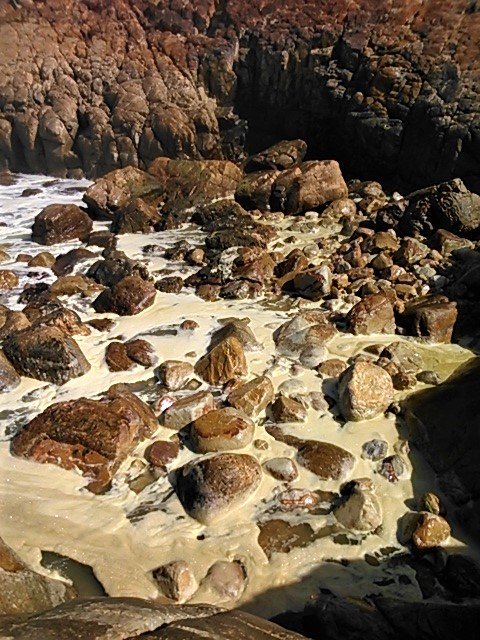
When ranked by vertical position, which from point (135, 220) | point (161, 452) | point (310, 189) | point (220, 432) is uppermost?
point (310, 189)

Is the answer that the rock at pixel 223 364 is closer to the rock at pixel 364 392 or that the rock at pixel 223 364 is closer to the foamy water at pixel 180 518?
the foamy water at pixel 180 518

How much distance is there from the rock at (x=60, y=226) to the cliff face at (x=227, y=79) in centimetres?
532

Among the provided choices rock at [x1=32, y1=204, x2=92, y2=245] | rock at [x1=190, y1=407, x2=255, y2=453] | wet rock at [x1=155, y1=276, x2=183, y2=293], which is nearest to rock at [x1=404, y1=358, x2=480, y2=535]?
rock at [x1=190, y1=407, x2=255, y2=453]

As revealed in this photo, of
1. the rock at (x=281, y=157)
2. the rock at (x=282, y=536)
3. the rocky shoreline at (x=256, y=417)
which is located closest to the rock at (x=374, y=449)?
the rocky shoreline at (x=256, y=417)

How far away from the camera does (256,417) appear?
589cm

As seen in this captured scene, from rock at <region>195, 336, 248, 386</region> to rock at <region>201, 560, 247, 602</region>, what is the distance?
2486 millimetres

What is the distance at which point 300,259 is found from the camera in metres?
9.38

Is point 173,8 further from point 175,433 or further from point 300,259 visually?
point 175,433

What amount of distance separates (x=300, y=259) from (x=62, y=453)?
5.57 m

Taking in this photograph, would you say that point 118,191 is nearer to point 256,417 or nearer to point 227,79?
point 227,79

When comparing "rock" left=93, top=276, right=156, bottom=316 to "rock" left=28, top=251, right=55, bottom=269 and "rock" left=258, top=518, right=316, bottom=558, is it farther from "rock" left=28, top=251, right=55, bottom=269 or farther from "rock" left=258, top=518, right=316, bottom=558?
"rock" left=258, top=518, right=316, bottom=558

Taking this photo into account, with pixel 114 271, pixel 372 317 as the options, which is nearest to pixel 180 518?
pixel 372 317

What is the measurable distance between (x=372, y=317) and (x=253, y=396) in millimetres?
2403

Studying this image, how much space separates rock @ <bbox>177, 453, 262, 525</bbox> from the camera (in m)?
4.74
